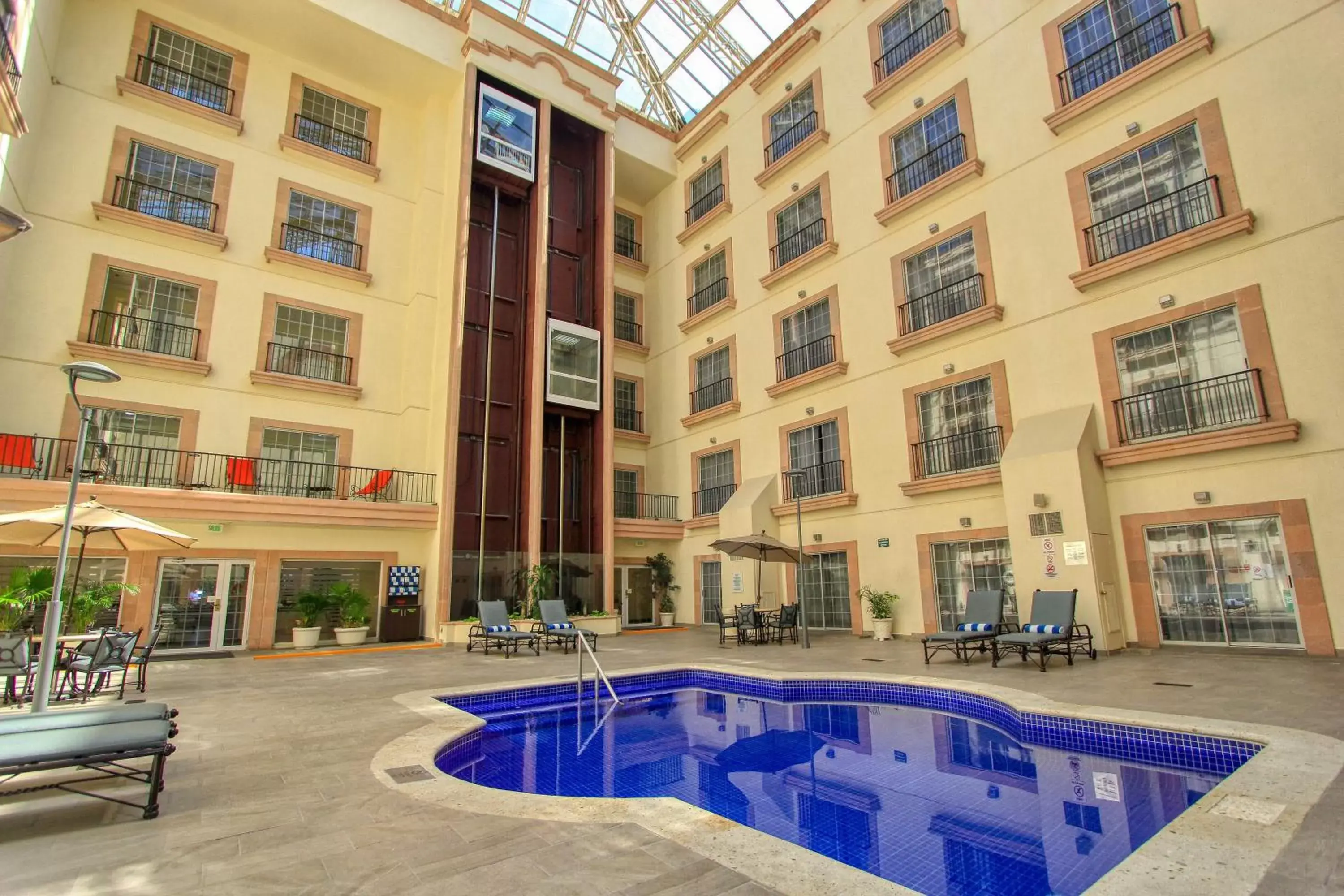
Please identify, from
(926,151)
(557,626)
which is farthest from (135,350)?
(926,151)

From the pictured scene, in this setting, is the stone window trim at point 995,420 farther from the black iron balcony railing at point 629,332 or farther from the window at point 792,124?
the black iron balcony railing at point 629,332

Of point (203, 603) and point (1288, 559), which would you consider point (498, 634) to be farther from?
point (1288, 559)

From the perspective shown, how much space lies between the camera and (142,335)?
13445mm

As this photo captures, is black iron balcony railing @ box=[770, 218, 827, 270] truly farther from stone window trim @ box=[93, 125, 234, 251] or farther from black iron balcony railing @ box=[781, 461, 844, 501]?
stone window trim @ box=[93, 125, 234, 251]

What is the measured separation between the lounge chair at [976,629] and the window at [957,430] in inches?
109

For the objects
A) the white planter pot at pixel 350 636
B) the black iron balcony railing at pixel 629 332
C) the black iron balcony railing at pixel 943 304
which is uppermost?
the black iron balcony railing at pixel 629 332

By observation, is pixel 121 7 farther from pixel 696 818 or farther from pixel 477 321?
pixel 696 818

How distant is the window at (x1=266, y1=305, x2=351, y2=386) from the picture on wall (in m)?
5.32

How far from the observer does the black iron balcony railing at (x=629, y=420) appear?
19688 millimetres

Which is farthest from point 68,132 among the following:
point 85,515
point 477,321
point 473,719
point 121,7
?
point 473,719

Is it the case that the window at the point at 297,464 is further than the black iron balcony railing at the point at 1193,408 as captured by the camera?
Yes

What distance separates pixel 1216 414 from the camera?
9.61 metres

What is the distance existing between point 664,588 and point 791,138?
11.9m

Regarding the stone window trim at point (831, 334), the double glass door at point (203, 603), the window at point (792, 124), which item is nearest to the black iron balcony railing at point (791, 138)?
the window at point (792, 124)
